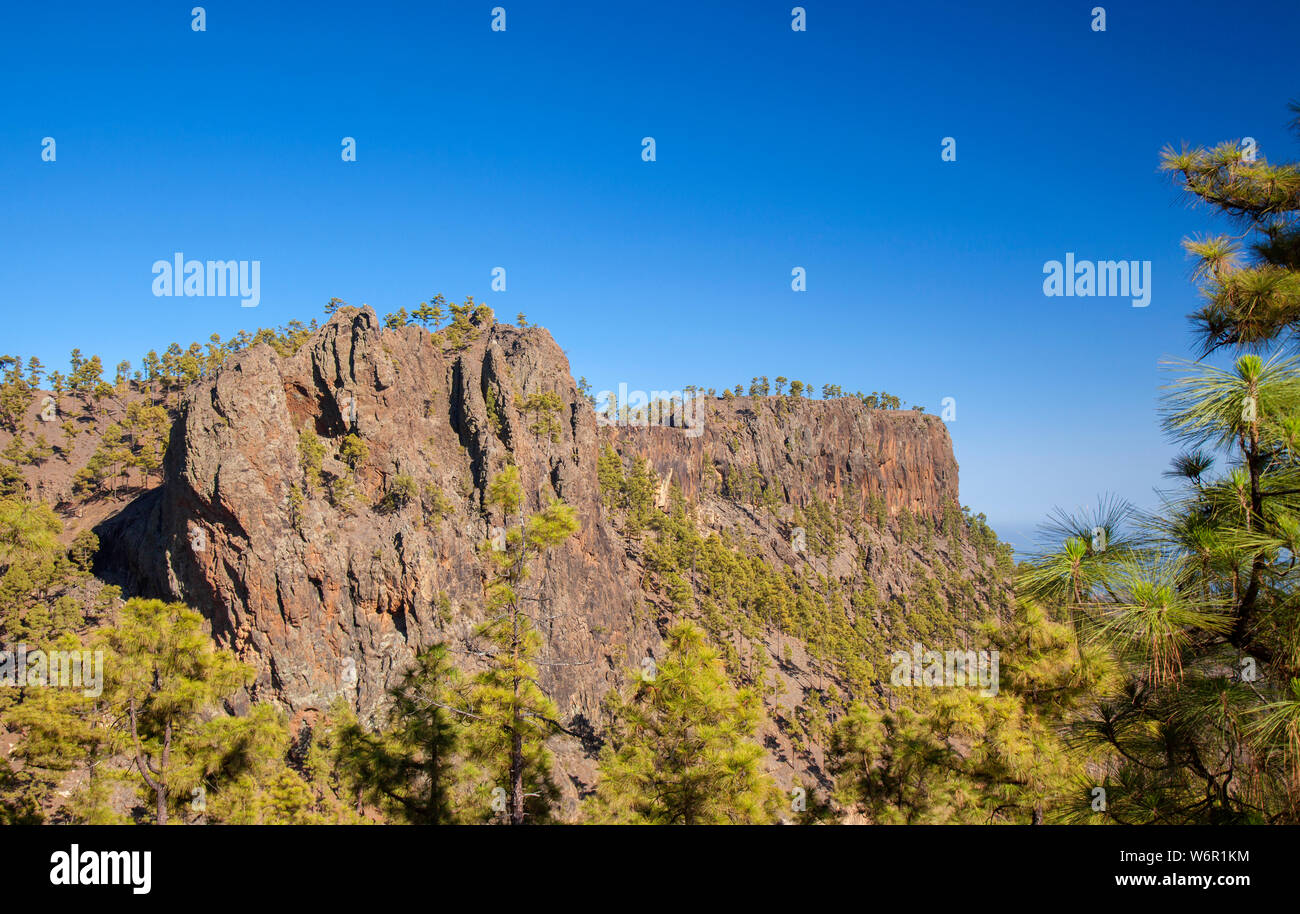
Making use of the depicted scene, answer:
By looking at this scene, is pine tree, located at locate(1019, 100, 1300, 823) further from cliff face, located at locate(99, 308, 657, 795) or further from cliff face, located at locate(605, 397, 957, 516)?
cliff face, located at locate(605, 397, 957, 516)

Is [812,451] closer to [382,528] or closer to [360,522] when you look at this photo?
[382,528]

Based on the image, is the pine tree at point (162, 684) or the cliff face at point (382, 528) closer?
the pine tree at point (162, 684)

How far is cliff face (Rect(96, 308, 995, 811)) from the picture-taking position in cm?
4194

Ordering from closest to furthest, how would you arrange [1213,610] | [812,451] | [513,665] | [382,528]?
1. [1213,610]
2. [513,665]
3. [382,528]
4. [812,451]

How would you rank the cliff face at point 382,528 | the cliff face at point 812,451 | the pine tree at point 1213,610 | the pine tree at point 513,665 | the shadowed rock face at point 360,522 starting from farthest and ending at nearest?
the cliff face at point 812,451
the cliff face at point 382,528
the shadowed rock face at point 360,522
the pine tree at point 513,665
the pine tree at point 1213,610

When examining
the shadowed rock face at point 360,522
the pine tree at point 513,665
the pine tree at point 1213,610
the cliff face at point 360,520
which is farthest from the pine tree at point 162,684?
the cliff face at point 360,520

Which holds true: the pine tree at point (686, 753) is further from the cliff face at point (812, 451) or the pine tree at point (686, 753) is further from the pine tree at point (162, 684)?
the cliff face at point (812, 451)

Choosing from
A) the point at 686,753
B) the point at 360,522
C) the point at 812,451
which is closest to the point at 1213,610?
the point at 686,753

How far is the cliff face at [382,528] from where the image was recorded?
138 ft

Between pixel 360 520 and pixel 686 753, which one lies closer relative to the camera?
pixel 686 753

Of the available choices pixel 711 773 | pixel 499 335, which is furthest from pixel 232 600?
pixel 711 773

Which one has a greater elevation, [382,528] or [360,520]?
[360,520]

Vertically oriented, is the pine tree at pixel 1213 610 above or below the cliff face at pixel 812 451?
below

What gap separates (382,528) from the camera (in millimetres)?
49500
